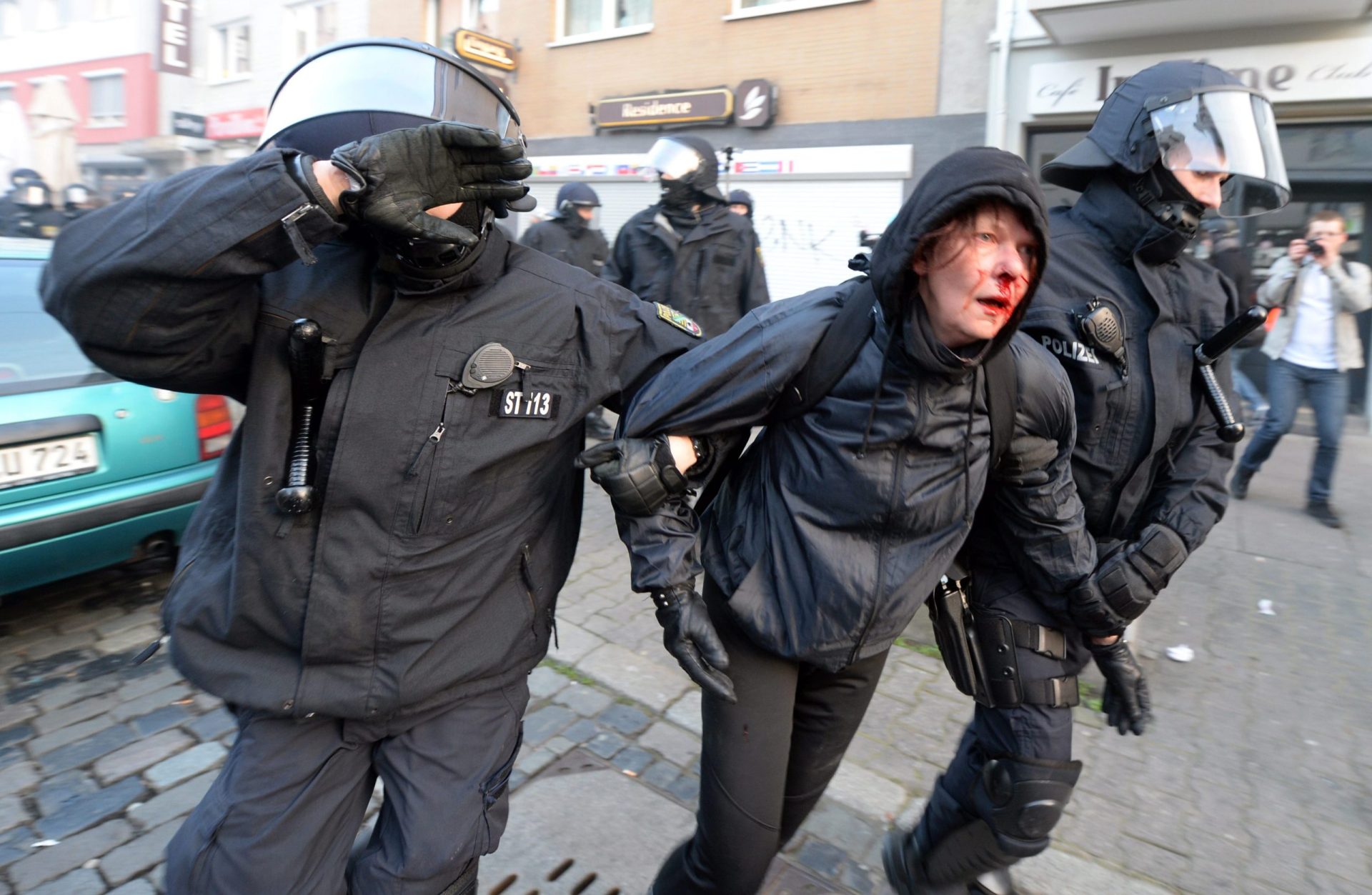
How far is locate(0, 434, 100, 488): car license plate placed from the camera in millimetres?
3465

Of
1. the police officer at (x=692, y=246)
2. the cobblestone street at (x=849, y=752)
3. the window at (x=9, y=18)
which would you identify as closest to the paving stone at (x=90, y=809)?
the cobblestone street at (x=849, y=752)

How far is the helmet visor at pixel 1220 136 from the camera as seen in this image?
2275mm

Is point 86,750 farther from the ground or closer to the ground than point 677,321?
closer to the ground

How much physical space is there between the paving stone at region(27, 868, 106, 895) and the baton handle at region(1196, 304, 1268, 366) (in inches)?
129

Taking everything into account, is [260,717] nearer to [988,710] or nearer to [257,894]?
[257,894]

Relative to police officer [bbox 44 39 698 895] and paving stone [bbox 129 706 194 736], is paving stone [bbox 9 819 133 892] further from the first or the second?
police officer [bbox 44 39 698 895]

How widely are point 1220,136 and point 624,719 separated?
2666 millimetres

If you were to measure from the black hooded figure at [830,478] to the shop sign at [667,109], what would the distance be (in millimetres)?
12045

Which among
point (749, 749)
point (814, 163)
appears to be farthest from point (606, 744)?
point (814, 163)

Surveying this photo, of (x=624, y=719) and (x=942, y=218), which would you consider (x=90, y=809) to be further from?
(x=942, y=218)

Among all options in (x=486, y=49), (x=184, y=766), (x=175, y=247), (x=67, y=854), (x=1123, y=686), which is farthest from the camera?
(x=486, y=49)

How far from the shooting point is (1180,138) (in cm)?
228

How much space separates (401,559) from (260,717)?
0.44m

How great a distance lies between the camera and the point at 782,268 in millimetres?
12875
